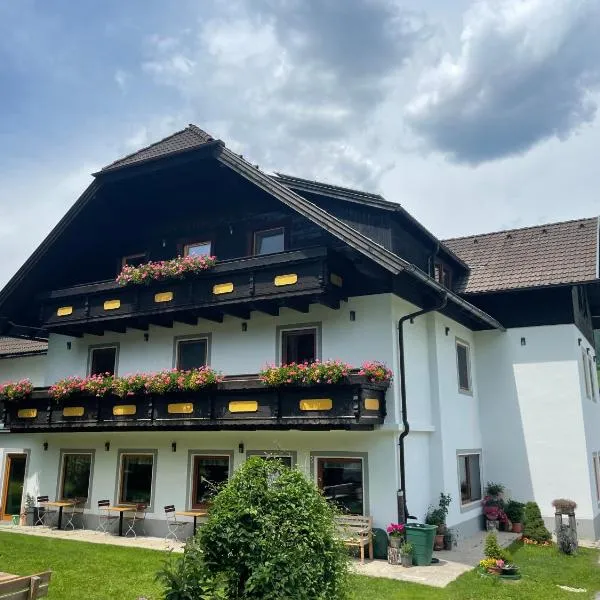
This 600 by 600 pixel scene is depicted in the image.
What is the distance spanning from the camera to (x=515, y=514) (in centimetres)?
1512

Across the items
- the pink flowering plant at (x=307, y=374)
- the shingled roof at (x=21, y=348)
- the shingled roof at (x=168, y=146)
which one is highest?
the shingled roof at (x=168, y=146)

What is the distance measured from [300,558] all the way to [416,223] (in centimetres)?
1012

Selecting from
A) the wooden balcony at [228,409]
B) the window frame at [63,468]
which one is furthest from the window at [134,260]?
the window frame at [63,468]

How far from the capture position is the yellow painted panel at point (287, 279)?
12.3 m

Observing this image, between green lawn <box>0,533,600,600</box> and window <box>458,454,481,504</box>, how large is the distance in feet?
5.91

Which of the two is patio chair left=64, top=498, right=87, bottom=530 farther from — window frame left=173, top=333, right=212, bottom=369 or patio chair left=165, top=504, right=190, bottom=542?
window frame left=173, top=333, right=212, bottom=369

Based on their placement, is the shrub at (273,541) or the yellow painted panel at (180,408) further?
the yellow painted panel at (180,408)

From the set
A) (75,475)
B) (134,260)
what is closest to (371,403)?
(134,260)

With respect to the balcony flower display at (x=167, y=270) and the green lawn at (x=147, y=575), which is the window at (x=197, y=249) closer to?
the balcony flower display at (x=167, y=270)

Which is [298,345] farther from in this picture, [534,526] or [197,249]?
[534,526]

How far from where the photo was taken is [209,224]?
15.2 m

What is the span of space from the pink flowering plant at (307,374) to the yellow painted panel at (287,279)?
1.75m

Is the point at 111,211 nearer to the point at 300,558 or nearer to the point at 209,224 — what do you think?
the point at 209,224

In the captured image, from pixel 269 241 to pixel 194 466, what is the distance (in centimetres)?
563
